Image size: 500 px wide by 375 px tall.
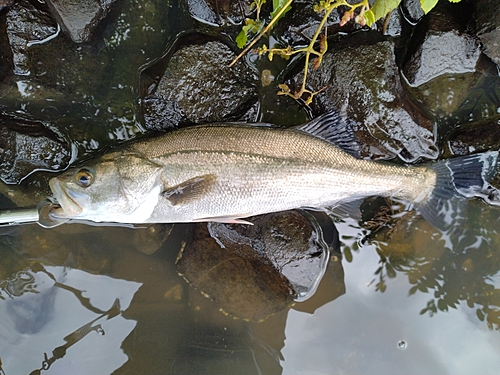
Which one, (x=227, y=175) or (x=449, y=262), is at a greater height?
(x=227, y=175)

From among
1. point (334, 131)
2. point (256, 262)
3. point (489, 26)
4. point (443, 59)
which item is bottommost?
point (256, 262)

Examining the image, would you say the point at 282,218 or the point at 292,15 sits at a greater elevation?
the point at 292,15

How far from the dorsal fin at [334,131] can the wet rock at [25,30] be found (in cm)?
→ 216

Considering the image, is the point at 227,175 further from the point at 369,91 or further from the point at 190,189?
the point at 369,91

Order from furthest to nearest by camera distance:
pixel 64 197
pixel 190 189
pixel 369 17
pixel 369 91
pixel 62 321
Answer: pixel 62 321, pixel 369 91, pixel 190 189, pixel 64 197, pixel 369 17

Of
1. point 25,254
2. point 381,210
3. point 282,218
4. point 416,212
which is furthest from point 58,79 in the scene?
point 416,212

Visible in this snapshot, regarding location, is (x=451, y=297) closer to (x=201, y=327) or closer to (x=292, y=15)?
(x=201, y=327)

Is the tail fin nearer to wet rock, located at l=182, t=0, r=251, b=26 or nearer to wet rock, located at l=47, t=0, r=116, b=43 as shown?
wet rock, located at l=182, t=0, r=251, b=26

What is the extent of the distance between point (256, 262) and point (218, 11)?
2.12 m

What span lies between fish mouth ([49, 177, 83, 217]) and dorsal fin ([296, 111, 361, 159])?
1685mm

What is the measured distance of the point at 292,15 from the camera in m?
2.71

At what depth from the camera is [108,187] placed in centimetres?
230

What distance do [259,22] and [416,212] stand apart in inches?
81.6

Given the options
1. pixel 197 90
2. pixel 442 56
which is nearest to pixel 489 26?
pixel 442 56
